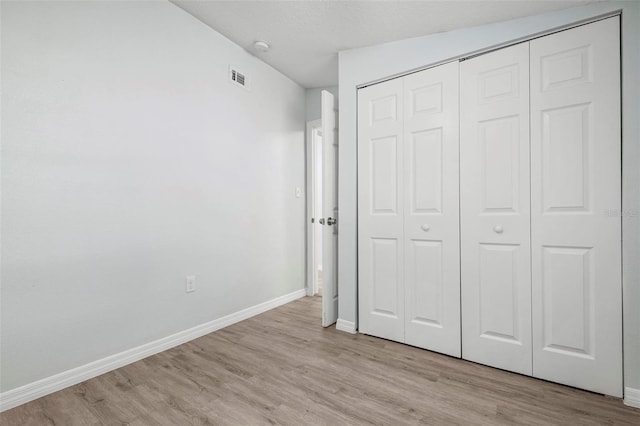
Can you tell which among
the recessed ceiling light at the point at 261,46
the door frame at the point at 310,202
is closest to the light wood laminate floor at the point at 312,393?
the door frame at the point at 310,202

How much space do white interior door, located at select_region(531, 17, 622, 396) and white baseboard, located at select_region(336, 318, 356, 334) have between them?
1.23 m

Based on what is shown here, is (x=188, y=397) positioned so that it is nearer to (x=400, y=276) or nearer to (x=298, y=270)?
(x=400, y=276)

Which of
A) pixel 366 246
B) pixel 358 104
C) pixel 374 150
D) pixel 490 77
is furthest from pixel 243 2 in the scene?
pixel 366 246

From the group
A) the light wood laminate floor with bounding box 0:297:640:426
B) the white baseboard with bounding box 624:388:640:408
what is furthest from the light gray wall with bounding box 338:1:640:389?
the light wood laminate floor with bounding box 0:297:640:426

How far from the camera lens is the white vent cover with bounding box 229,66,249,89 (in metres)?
2.69

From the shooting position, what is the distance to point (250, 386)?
1.74 meters

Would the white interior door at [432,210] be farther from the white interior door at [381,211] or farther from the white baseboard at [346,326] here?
the white baseboard at [346,326]

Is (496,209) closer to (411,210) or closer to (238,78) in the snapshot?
(411,210)

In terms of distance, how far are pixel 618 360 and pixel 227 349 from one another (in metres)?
2.35

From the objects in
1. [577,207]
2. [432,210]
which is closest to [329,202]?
[432,210]

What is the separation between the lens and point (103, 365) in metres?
1.85

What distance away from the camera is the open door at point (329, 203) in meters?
2.61

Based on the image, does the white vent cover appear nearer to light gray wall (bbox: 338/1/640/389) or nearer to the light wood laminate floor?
light gray wall (bbox: 338/1/640/389)

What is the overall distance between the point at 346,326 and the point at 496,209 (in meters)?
1.47
